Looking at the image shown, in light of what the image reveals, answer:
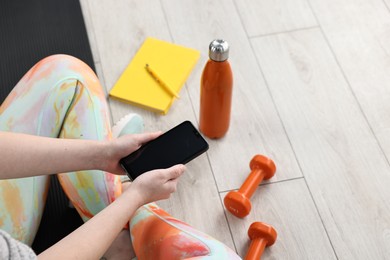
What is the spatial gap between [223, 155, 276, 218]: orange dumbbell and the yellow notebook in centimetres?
32

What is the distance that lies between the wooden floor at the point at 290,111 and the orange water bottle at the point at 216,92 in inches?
2.4

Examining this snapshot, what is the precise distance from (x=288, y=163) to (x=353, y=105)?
0.28m

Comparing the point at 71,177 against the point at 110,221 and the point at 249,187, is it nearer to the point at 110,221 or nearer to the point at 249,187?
the point at 110,221

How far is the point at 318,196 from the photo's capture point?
1.33 metres

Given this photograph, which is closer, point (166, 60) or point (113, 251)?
point (113, 251)

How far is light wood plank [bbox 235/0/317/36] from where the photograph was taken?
5.57 feet

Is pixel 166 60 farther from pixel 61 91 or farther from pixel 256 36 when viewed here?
pixel 61 91

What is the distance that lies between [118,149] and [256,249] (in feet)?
1.27

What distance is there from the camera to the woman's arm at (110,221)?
2.66 ft

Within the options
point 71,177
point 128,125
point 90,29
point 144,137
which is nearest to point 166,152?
point 144,137

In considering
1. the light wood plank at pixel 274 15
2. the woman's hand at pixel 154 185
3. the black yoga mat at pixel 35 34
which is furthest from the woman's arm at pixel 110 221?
the light wood plank at pixel 274 15

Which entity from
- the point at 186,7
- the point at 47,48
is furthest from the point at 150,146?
the point at 186,7

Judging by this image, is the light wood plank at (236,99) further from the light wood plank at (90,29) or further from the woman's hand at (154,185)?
the woman's hand at (154,185)

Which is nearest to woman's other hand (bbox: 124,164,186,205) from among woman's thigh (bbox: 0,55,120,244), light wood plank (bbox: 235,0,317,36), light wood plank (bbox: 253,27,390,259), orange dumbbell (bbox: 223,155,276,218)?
woman's thigh (bbox: 0,55,120,244)
